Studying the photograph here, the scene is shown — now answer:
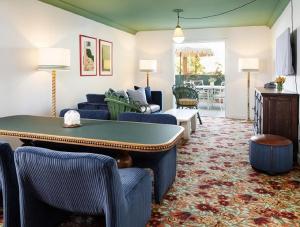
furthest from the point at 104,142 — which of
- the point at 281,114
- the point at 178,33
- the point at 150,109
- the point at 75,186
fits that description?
the point at 150,109

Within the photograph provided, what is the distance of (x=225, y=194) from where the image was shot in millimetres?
2949

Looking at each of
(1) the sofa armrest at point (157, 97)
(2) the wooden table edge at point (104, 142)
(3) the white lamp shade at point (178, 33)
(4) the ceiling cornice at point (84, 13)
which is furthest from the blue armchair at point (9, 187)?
(1) the sofa armrest at point (157, 97)

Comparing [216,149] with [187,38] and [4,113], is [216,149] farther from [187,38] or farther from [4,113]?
[187,38]

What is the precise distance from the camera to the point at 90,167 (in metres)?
1.57

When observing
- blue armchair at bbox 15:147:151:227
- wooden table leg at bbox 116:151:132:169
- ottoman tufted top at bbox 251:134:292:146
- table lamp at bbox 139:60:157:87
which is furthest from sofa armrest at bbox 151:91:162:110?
blue armchair at bbox 15:147:151:227

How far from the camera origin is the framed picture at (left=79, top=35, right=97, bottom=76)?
5.83 meters

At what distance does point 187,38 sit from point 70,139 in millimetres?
6385

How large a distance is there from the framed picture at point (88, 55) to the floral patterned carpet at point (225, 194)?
2.69 meters

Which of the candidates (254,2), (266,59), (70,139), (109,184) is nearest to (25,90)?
(70,139)

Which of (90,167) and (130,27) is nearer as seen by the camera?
(90,167)

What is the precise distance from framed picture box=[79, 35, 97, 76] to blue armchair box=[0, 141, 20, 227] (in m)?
4.02

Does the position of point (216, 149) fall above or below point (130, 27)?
below

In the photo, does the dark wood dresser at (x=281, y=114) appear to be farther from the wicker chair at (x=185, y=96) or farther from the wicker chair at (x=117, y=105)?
the wicker chair at (x=185, y=96)

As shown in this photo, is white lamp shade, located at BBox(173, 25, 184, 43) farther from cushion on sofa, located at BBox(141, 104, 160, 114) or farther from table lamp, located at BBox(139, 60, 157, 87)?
table lamp, located at BBox(139, 60, 157, 87)
